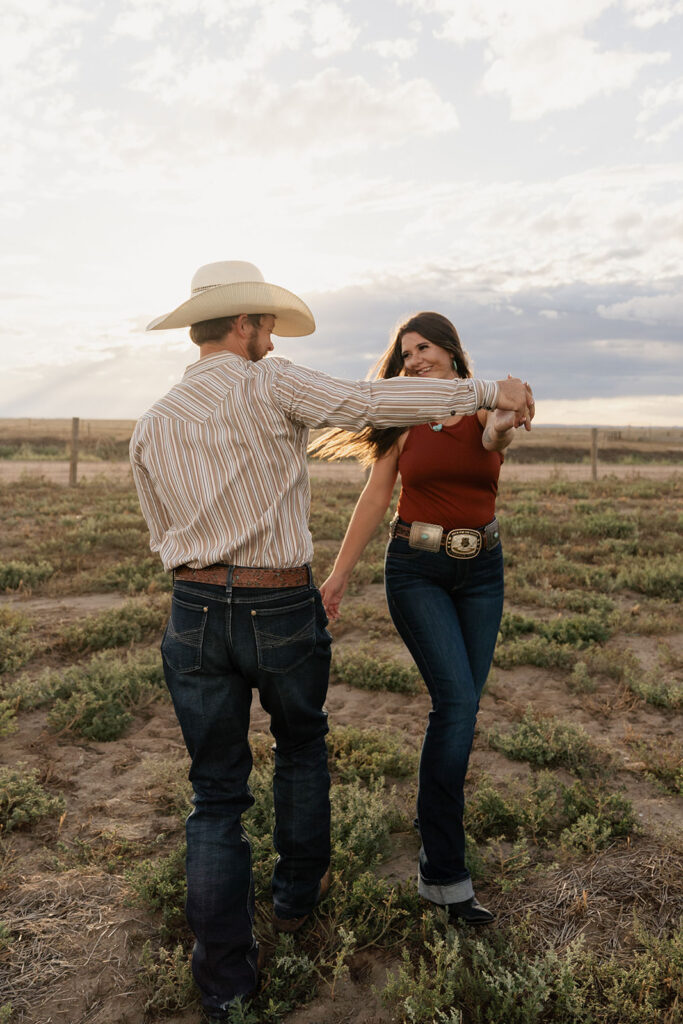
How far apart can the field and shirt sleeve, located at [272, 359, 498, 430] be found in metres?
1.83

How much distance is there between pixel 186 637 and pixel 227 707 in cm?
27

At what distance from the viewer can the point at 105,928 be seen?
303 cm

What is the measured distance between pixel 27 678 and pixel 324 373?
416cm

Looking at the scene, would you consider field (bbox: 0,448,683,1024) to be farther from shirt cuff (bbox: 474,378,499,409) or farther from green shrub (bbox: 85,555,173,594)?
shirt cuff (bbox: 474,378,499,409)

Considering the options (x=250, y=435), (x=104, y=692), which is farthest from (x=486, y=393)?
(x=104, y=692)

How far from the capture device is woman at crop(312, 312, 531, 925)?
3.00 m

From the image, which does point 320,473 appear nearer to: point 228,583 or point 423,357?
point 423,357

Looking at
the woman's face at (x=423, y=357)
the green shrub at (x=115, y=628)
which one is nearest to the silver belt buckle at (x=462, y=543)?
the woman's face at (x=423, y=357)

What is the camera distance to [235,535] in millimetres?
2457

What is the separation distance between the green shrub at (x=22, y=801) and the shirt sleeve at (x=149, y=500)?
198cm

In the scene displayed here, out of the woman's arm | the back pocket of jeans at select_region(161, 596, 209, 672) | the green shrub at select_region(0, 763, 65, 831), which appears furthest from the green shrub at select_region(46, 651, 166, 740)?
the back pocket of jeans at select_region(161, 596, 209, 672)

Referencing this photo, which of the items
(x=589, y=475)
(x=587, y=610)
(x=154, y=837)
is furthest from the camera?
(x=589, y=475)

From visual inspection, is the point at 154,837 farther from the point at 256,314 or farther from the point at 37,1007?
the point at 256,314

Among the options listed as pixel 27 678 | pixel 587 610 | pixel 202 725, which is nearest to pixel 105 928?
pixel 202 725
